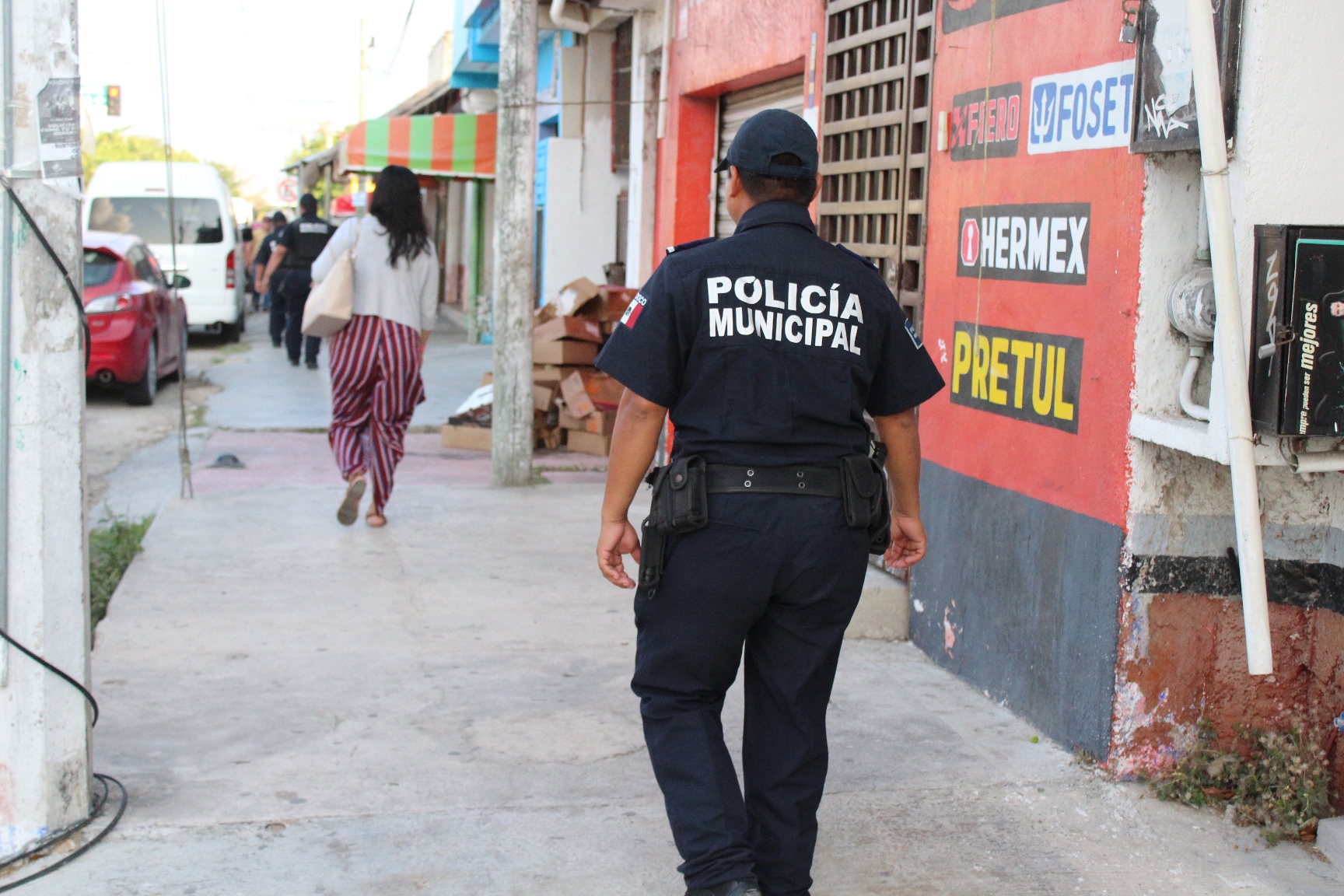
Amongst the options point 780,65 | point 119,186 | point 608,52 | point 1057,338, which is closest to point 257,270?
point 119,186

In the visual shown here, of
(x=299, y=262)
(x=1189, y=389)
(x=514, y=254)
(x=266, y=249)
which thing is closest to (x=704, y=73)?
(x=514, y=254)

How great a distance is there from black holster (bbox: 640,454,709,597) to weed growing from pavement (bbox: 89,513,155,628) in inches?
130

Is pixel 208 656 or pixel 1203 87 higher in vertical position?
pixel 1203 87

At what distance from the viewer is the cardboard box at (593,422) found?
9.20m

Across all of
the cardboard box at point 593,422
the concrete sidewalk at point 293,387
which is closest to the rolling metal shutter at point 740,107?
the cardboard box at point 593,422

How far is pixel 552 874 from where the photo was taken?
3213 mm

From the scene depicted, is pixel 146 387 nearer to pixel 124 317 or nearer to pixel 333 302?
pixel 124 317

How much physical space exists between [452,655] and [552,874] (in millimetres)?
1748

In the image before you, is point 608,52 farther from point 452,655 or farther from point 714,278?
point 714,278

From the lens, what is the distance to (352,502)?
654 centimetres

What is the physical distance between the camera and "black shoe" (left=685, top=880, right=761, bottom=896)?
9.10ft

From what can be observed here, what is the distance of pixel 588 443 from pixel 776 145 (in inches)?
261

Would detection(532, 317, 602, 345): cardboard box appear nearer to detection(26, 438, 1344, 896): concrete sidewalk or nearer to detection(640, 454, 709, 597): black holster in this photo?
detection(26, 438, 1344, 896): concrete sidewalk

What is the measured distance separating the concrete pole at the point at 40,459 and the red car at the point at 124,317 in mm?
8088
